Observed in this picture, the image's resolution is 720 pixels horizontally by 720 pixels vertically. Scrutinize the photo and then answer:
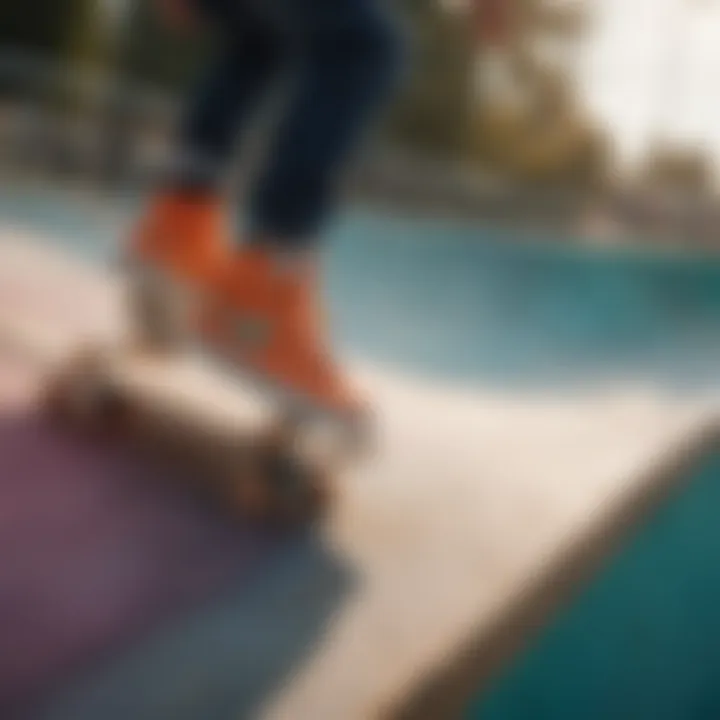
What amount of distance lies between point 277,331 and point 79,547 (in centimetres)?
14

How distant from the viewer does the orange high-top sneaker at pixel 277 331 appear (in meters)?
0.54

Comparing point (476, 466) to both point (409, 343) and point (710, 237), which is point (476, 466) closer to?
point (409, 343)

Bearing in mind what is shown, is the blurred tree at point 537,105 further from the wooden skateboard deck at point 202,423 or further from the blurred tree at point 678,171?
the wooden skateboard deck at point 202,423

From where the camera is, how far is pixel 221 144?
524 millimetres

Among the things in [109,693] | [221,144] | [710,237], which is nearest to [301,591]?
[109,693]

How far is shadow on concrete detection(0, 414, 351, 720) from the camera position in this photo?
1.43ft

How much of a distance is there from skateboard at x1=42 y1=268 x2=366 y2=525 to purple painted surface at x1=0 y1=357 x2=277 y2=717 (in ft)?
0.05

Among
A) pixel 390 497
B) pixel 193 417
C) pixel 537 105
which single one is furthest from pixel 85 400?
pixel 537 105

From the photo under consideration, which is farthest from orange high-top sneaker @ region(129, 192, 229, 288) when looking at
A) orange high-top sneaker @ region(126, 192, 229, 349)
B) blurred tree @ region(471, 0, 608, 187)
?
blurred tree @ region(471, 0, 608, 187)

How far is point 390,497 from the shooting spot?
545 millimetres

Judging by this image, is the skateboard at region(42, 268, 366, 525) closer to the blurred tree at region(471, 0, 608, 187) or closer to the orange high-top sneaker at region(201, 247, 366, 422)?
the orange high-top sneaker at region(201, 247, 366, 422)

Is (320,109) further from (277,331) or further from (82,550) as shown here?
(82,550)

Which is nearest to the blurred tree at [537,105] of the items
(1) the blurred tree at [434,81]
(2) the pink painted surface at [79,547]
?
(1) the blurred tree at [434,81]

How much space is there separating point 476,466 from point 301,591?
4.9 inches
